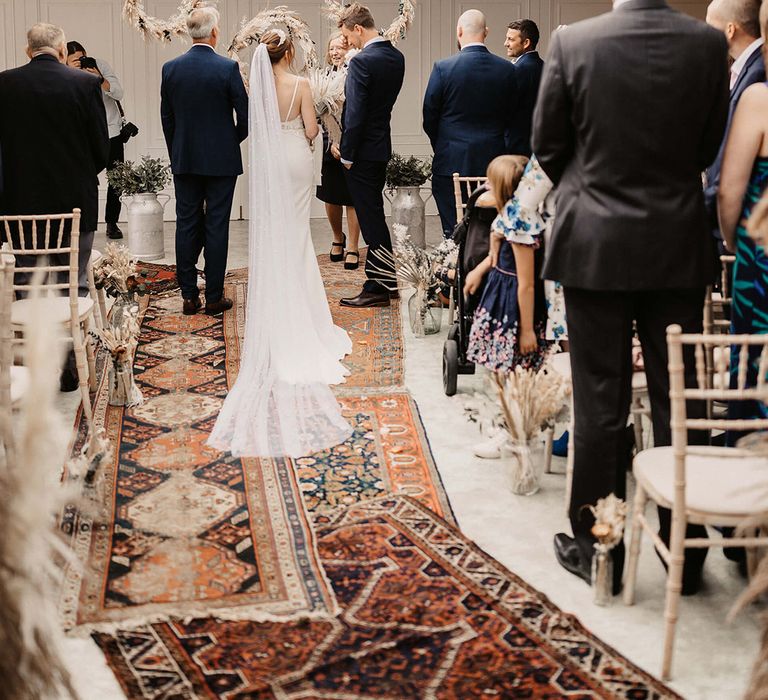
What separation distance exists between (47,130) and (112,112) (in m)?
4.73

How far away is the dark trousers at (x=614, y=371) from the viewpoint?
3408 millimetres

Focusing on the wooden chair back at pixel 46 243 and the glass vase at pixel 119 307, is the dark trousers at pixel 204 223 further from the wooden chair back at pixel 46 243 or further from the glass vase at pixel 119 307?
the wooden chair back at pixel 46 243

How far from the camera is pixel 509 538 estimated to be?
157 inches

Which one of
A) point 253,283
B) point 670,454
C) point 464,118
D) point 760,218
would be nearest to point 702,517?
point 670,454

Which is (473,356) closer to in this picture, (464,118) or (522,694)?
(522,694)

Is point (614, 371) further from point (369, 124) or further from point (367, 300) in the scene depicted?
point (369, 124)

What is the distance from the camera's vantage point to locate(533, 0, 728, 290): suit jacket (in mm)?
3221

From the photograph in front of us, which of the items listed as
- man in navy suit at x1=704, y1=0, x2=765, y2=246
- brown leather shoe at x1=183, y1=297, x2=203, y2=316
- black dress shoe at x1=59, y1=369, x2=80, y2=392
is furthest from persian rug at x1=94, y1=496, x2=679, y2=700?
brown leather shoe at x1=183, y1=297, x2=203, y2=316

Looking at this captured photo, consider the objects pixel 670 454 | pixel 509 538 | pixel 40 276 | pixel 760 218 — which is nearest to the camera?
pixel 40 276

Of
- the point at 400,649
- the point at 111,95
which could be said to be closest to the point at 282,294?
the point at 400,649

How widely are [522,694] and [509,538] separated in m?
1.08

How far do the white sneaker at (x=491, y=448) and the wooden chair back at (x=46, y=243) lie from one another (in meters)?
1.94

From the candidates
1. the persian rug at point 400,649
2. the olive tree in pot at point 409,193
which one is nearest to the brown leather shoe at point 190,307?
the olive tree in pot at point 409,193

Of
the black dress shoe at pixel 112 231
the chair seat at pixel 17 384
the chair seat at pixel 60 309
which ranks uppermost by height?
the black dress shoe at pixel 112 231
